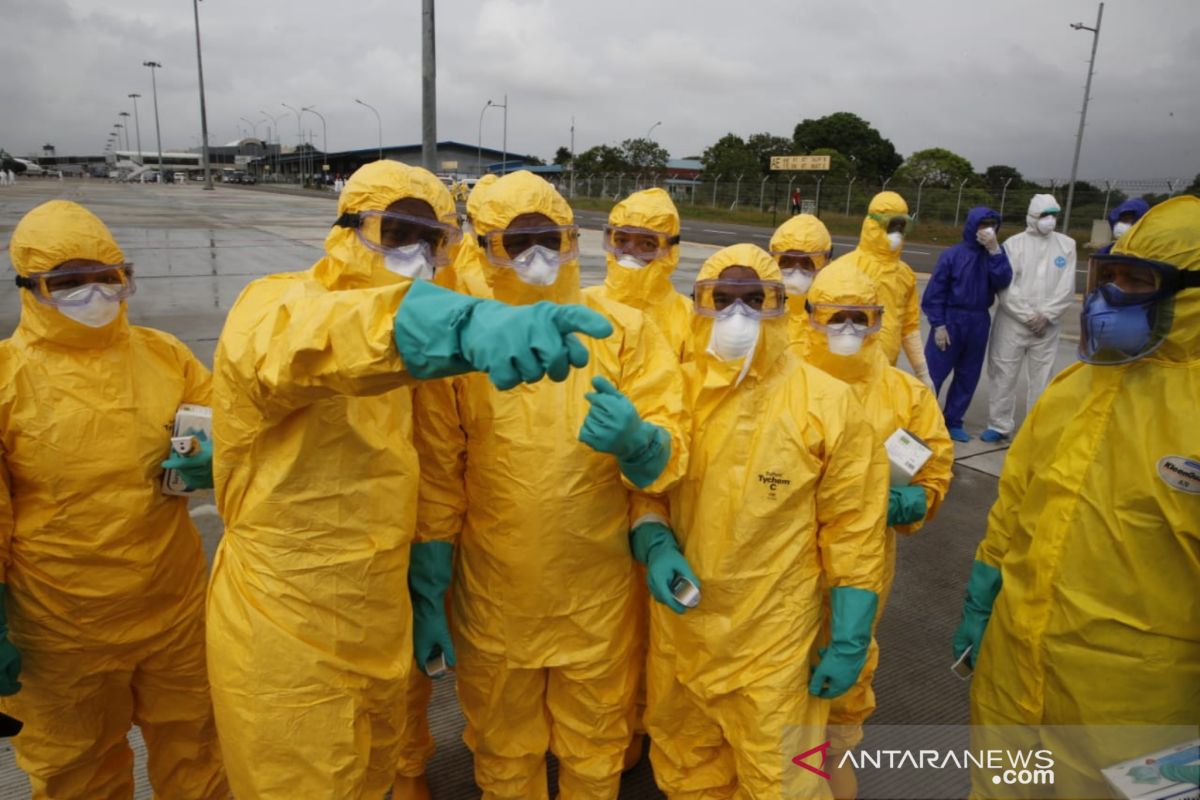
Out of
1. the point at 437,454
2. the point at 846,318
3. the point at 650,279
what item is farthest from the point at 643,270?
the point at 437,454

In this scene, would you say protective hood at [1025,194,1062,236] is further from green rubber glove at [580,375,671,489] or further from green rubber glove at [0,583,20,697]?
green rubber glove at [0,583,20,697]

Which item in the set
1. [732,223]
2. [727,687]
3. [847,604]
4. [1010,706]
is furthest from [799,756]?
[732,223]

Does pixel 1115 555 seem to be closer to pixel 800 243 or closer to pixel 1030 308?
pixel 800 243

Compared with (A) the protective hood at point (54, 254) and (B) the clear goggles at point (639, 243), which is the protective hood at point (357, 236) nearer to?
(A) the protective hood at point (54, 254)

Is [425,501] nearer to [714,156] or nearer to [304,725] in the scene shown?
[304,725]

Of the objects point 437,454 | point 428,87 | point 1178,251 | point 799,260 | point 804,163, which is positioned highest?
point 804,163

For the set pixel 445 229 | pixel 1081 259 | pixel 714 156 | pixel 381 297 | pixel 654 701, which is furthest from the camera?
pixel 714 156

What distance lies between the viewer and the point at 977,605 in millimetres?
2105

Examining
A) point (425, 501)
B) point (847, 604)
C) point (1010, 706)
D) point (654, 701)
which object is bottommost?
point (654, 701)

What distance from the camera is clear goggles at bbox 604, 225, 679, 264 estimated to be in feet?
11.0

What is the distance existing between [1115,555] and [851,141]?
155ft

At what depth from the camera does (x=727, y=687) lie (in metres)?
1.90

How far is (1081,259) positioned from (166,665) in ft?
65.8

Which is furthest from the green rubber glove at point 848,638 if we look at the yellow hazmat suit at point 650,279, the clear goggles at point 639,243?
the clear goggles at point 639,243
